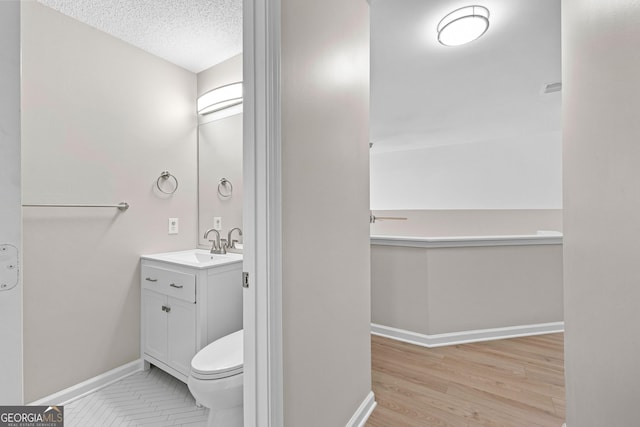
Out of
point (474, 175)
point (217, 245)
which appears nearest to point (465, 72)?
point (474, 175)

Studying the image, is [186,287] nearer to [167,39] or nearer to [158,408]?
[158,408]

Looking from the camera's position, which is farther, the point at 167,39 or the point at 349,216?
the point at 167,39

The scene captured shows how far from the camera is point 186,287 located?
1825mm

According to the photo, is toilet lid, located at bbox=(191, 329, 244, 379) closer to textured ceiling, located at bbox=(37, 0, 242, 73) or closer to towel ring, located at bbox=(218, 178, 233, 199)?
towel ring, located at bbox=(218, 178, 233, 199)

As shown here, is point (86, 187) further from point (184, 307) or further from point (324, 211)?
point (324, 211)

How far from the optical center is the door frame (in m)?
0.96

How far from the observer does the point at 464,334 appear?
252 cm

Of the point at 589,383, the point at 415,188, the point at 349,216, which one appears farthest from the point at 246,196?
the point at 415,188

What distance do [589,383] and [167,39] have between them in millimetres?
2972

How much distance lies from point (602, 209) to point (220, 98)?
7.96 ft

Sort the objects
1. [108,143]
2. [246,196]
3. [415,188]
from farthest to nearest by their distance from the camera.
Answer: [415,188] < [108,143] < [246,196]

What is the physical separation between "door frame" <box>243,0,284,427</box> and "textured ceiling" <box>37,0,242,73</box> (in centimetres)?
117

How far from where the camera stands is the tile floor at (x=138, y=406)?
1.64 m

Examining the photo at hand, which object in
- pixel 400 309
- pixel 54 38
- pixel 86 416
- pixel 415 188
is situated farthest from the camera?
pixel 415 188
